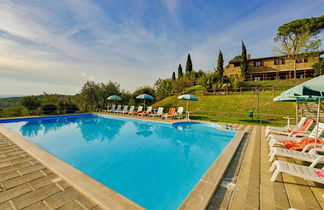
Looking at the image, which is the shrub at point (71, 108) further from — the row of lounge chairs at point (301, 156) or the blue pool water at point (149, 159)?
the row of lounge chairs at point (301, 156)

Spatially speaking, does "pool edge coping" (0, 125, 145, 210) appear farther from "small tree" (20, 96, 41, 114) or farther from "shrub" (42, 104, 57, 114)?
"small tree" (20, 96, 41, 114)

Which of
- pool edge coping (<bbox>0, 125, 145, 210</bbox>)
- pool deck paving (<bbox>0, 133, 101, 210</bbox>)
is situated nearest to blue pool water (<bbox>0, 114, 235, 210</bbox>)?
pool edge coping (<bbox>0, 125, 145, 210</bbox>)

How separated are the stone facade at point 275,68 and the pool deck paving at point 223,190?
21.8m

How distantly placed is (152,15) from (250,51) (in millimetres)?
26210

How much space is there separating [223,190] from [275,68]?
3062 cm

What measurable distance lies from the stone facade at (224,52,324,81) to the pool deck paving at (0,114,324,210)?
21.8 metres

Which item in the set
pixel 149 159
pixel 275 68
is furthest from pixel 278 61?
pixel 149 159

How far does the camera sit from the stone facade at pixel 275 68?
22.2 metres

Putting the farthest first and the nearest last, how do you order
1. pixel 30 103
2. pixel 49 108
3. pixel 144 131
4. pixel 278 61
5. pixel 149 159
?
pixel 278 61 < pixel 49 108 < pixel 30 103 < pixel 144 131 < pixel 149 159

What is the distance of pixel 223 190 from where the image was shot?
2.47 metres

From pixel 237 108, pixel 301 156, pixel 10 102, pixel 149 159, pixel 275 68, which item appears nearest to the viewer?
pixel 301 156

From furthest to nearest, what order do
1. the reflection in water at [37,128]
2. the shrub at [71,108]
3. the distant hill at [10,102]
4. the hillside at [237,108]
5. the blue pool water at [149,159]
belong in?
the shrub at [71,108] < the distant hill at [10,102] < the hillside at [237,108] < the reflection in water at [37,128] < the blue pool water at [149,159]

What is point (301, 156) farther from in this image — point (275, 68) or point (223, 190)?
point (275, 68)

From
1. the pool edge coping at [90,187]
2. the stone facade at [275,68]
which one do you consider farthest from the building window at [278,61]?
the pool edge coping at [90,187]
